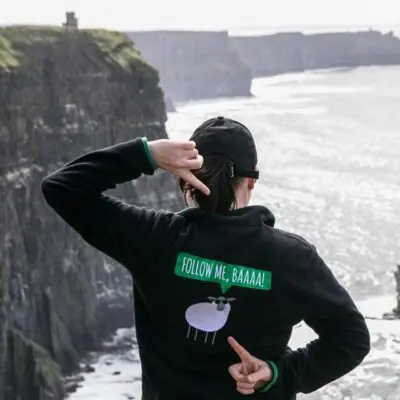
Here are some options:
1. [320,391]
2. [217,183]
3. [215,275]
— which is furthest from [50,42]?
[215,275]

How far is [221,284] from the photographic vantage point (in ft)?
11.8

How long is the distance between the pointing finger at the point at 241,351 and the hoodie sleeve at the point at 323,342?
14 cm

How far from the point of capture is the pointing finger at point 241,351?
353 centimetres

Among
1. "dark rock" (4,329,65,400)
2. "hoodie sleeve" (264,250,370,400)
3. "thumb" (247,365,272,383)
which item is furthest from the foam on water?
"thumb" (247,365,272,383)

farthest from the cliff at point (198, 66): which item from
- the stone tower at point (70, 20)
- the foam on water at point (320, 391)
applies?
the foam on water at point (320, 391)

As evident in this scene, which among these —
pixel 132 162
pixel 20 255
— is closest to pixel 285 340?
pixel 132 162

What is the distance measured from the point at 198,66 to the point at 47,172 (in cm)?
14164

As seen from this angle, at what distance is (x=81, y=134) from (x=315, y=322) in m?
42.4

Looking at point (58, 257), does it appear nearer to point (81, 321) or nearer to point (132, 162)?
point (81, 321)

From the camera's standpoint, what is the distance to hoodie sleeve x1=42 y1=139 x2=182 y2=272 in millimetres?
3713

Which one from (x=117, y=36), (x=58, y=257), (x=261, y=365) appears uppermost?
(x=261, y=365)

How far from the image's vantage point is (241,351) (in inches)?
139

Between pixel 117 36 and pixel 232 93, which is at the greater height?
pixel 117 36

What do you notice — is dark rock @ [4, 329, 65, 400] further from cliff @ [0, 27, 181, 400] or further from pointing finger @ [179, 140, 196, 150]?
pointing finger @ [179, 140, 196, 150]
